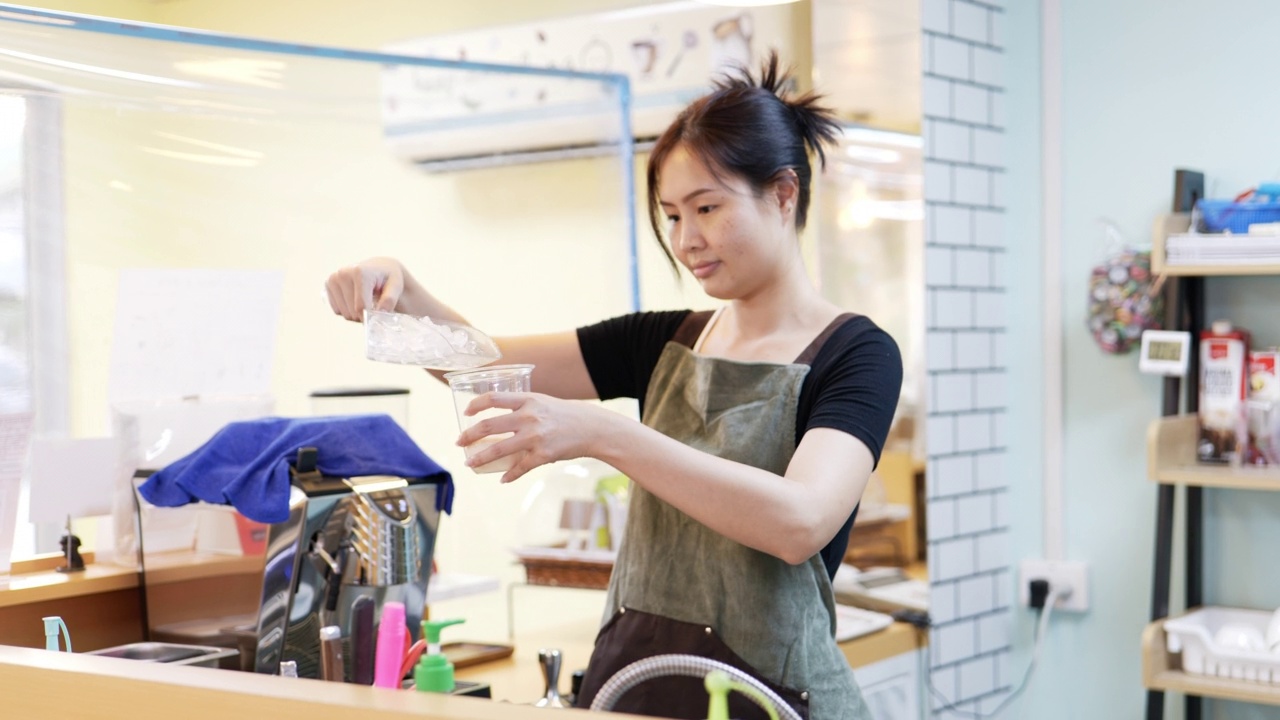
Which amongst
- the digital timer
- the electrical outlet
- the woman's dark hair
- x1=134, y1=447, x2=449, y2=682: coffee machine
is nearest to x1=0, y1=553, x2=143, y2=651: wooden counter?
x1=134, y1=447, x2=449, y2=682: coffee machine

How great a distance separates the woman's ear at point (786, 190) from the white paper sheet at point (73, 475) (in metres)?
1.29

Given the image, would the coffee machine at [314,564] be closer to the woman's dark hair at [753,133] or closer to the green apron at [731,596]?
the green apron at [731,596]

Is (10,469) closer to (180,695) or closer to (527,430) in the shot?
(180,695)

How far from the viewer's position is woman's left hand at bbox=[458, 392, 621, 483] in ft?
4.31

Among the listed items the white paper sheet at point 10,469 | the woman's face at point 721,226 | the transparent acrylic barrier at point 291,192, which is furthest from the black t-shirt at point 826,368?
the transparent acrylic barrier at point 291,192

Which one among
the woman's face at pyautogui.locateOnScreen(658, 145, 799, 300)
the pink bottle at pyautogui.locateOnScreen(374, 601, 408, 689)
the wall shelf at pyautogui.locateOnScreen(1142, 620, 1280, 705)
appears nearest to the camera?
the pink bottle at pyautogui.locateOnScreen(374, 601, 408, 689)

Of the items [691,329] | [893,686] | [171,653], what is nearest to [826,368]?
[691,329]

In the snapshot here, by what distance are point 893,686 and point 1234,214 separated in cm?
121

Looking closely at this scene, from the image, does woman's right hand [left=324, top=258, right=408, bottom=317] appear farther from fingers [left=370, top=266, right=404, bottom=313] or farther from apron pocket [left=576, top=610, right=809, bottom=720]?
apron pocket [left=576, top=610, right=809, bottom=720]

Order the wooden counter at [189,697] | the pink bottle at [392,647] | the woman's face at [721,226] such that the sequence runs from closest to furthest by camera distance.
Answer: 1. the wooden counter at [189,697]
2. the pink bottle at [392,647]
3. the woman's face at [721,226]

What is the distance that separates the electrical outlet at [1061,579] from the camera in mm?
2973

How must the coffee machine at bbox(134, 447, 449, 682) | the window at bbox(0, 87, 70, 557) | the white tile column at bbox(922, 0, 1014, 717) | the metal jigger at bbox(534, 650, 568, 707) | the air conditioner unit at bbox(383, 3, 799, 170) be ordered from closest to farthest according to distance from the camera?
1. the coffee machine at bbox(134, 447, 449, 682)
2. the metal jigger at bbox(534, 650, 568, 707)
3. the window at bbox(0, 87, 70, 557)
4. the white tile column at bbox(922, 0, 1014, 717)
5. the air conditioner unit at bbox(383, 3, 799, 170)

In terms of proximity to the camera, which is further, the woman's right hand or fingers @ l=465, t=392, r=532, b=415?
the woman's right hand

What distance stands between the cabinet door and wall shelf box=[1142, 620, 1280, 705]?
0.50 meters
